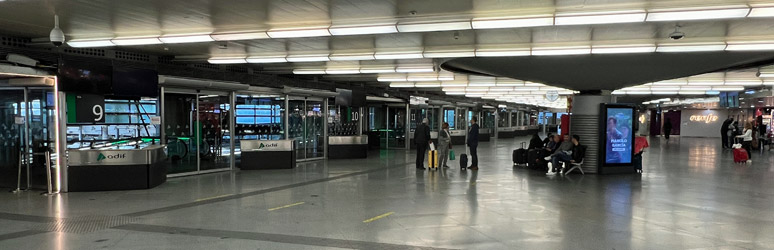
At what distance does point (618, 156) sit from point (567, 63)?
3.54 metres

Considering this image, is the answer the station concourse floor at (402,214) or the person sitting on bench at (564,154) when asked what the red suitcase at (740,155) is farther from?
the person sitting on bench at (564,154)

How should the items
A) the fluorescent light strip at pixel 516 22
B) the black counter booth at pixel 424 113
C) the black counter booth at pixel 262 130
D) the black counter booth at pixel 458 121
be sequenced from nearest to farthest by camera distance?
the fluorescent light strip at pixel 516 22 < the black counter booth at pixel 262 130 < the black counter booth at pixel 424 113 < the black counter booth at pixel 458 121

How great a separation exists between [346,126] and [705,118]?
108 feet

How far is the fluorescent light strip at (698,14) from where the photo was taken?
5438 mm

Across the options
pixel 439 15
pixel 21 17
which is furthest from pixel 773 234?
pixel 21 17

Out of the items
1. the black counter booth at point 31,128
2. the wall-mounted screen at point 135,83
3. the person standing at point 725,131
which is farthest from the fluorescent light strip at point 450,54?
the person standing at point 725,131

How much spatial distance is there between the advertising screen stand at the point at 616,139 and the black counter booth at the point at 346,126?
7.90m

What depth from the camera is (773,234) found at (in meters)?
5.61

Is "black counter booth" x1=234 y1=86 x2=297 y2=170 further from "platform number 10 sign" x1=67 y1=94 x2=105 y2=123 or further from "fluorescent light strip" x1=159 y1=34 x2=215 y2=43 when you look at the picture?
"fluorescent light strip" x1=159 y1=34 x2=215 y2=43

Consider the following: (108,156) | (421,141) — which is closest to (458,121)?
(421,141)

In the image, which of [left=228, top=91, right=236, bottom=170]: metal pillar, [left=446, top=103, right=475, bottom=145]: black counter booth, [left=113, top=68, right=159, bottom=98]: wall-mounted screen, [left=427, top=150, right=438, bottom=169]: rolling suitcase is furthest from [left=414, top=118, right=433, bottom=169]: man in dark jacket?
[left=446, top=103, right=475, bottom=145]: black counter booth

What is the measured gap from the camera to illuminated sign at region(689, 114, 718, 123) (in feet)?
115

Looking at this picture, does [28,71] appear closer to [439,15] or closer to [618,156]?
[439,15]

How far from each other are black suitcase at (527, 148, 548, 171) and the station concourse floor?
1580 mm
